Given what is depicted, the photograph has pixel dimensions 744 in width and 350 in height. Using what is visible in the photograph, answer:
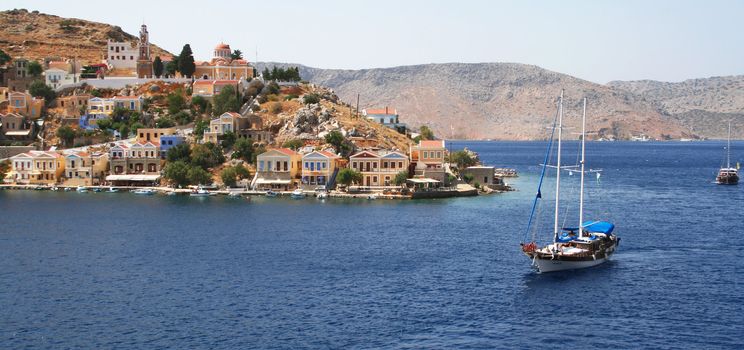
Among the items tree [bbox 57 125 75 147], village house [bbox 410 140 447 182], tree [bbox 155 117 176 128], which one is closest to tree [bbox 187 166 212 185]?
tree [bbox 155 117 176 128]

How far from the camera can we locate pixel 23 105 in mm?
120375

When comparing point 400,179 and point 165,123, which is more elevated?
point 165,123

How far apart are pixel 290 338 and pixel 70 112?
93888mm

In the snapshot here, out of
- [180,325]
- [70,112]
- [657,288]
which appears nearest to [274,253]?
[180,325]

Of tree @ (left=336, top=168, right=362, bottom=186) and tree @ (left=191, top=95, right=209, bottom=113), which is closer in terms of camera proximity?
tree @ (left=336, top=168, right=362, bottom=186)

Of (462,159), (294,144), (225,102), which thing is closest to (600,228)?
(294,144)

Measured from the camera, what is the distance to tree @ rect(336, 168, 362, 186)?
9300 cm

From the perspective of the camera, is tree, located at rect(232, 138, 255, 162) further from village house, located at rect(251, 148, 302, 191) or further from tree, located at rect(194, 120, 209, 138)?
tree, located at rect(194, 120, 209, 138)

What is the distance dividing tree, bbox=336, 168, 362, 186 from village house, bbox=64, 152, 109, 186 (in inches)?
1213

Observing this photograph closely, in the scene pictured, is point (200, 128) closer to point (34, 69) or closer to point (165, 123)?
point (165, 123)

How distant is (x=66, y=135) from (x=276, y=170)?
34.3 meters

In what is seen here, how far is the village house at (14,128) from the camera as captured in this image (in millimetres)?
115562

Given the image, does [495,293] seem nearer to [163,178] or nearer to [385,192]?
[385,192]

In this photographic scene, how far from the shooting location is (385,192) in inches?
3634
